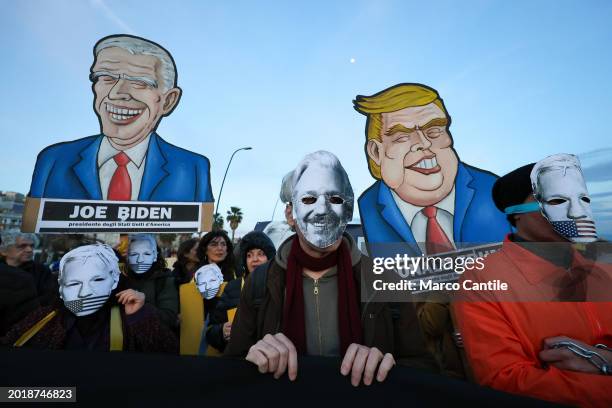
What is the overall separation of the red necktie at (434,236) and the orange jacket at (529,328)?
2.49 m

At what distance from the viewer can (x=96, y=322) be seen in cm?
219

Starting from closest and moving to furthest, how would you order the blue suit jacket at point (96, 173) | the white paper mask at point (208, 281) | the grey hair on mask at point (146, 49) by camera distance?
the white paper mask at point (208, 281), the blue suit jacket at point (96, 173), the grey hair on mask at point (146, 49)

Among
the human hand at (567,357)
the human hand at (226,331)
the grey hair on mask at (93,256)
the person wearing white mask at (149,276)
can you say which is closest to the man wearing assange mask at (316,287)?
the human hand at (567,357)

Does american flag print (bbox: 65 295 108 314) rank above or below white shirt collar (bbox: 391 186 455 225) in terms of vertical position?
below

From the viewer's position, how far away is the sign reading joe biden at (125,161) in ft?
12.1

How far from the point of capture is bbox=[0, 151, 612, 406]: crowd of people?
4.24 feet

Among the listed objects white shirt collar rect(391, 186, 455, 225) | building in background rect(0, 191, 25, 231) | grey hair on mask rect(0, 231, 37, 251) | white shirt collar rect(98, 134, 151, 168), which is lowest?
grey hair on mask rect(0, 231, 37, 251)

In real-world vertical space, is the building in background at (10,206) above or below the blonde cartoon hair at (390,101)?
above

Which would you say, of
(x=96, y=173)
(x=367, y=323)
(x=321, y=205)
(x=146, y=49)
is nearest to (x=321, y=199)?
(x=321, y=205)

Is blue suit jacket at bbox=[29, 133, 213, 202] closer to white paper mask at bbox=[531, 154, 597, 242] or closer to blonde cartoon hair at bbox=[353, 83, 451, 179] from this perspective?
blonde cartoon hair at bbox=[353, 83, 451, 179]

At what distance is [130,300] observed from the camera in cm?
224

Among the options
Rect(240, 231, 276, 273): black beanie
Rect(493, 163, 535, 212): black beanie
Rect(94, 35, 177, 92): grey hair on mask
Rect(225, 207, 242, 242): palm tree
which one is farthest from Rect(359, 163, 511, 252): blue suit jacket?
Rect(225, 207, 242, 242): palm tree

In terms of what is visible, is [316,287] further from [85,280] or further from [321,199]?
[85,280]

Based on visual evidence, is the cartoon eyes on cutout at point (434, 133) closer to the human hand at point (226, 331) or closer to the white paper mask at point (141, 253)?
the human hand at point (226, 331)
